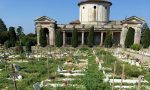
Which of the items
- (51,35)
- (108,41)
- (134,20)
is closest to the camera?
(108,41)

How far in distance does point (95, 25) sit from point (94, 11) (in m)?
3.65

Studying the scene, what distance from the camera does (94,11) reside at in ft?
172

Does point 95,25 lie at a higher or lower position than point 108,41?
higher

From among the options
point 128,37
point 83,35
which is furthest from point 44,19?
point 128,37

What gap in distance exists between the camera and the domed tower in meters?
52.3

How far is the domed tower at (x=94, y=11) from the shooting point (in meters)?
52.3

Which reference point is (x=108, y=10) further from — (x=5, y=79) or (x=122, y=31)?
(x=5, y=79)

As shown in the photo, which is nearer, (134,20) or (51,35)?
(134,20)

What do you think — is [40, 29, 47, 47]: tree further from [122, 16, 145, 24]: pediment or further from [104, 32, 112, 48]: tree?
[122, 16, 145, 24]: pediment

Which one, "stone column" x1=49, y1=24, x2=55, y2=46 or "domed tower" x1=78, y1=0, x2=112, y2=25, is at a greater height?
"domed tower" x1=78, y1=0, x2=112, y2=25

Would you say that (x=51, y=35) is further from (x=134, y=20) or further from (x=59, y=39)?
(x=134, y=20)

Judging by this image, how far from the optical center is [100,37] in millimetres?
51250

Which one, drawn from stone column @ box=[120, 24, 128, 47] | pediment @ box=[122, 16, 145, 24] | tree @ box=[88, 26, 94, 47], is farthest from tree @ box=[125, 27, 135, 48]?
tree @ box=[88, 26, 94, 47]

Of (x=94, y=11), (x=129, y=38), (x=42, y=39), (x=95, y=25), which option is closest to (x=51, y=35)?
(x=42, y=39)
